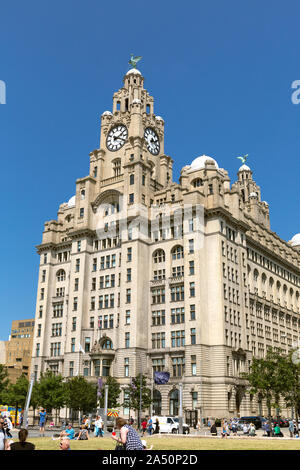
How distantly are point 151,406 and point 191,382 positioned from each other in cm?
822

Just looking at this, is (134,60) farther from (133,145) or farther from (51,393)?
(51,393)

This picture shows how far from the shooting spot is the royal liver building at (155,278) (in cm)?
7788

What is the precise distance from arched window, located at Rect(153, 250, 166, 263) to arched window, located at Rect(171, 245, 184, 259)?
2.16 meters

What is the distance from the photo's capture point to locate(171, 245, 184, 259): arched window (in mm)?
84312

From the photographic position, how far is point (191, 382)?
7425cm

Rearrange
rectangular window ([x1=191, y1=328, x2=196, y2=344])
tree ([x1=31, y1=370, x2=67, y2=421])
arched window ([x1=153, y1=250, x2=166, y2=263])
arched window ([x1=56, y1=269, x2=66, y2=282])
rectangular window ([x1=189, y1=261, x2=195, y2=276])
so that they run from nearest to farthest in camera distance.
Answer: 1. tree ([x1=31, y1=370, x2=67, y2=421])
2. rectangular window ([x1=191, y1=328, x2=196, y2=344])
3. rectangular window ([x1=189, y1=261, x2=195, y2=276])
4. arched window ([x1=153, y1=250, x2=166, y2=263])
5. arched window ([x1=56, y1=269, x2=66, y2=282])

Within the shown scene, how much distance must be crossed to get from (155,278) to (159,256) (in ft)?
13.5

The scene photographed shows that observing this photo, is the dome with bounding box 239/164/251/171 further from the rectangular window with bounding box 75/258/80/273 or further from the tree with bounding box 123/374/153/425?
the tree with bounding box 123/374/153/425

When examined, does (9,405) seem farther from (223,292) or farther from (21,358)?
(21,358)

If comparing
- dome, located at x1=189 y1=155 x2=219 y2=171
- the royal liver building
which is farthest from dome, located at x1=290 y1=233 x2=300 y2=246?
dome, located at x1=189 y1=155 x2=219 y2=171

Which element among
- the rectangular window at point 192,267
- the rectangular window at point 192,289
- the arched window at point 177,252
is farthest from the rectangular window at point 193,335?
the arched window at point 177,252

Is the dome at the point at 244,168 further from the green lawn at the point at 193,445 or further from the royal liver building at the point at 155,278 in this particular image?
the green lawn at the point at 193,445
